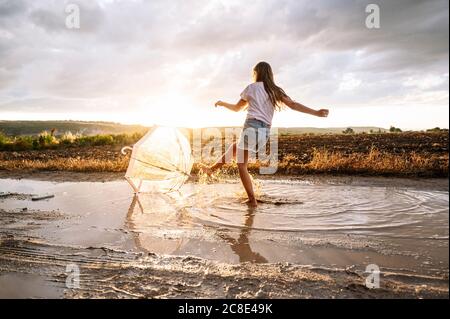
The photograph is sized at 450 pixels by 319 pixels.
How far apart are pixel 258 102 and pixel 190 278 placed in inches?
136

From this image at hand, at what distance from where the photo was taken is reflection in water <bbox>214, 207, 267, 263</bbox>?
395 centimetres

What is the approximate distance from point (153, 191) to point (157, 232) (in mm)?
2826

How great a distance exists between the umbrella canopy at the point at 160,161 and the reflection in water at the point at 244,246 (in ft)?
7.60

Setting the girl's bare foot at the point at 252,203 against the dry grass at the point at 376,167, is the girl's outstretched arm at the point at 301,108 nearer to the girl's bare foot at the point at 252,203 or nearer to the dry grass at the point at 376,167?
the girl's bare foot at the point at 252,203

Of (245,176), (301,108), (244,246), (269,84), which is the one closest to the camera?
(244,246)

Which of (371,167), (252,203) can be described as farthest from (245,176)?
(371,167)

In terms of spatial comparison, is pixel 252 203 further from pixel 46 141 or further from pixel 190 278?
pixel 46 141

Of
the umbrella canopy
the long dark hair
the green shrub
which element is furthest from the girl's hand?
the green shrub

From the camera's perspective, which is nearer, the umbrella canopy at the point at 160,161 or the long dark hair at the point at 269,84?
the long dark hair at the point at 269,84

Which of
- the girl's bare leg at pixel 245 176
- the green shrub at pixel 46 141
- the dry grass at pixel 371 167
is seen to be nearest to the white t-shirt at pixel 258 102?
the girl's bare leg at pixel 245 176

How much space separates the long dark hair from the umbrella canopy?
2.09 metres

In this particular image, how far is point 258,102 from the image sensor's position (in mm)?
6117

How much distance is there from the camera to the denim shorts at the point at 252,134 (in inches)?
241
